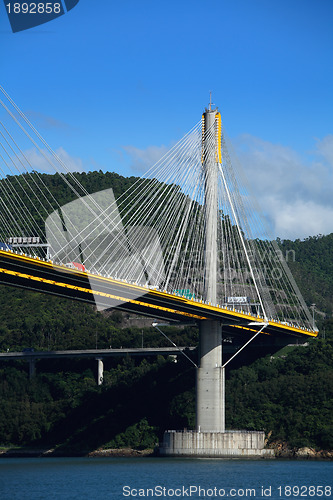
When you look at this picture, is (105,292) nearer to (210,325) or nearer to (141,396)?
(210,325)

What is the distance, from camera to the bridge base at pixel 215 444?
72.2 m

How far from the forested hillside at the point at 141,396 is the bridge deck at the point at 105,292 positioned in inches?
366

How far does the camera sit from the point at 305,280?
568 feet

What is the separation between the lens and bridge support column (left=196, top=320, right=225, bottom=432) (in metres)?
75.1

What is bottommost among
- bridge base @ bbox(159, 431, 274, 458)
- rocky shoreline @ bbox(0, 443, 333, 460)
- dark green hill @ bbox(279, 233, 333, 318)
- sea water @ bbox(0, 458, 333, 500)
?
sea water @ bbox(0, 458, 333, 500)

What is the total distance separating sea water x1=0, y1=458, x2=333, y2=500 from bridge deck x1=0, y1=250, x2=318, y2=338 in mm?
11741

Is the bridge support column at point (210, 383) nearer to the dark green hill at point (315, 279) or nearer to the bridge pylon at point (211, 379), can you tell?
the bridge pylon at point (211, 379)

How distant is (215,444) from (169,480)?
793 inches

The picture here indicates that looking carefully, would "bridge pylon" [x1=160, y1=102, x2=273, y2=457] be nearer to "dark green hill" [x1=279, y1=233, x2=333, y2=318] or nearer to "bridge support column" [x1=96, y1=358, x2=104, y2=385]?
"bridge support column" [x1=96, y1=358, x2=104, y2=385]

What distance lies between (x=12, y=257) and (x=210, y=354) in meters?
27.8

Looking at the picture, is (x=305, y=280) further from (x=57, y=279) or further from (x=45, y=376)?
(x=57, y=279)

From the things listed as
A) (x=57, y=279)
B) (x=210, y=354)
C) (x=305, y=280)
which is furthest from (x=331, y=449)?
(x=305, y=280)

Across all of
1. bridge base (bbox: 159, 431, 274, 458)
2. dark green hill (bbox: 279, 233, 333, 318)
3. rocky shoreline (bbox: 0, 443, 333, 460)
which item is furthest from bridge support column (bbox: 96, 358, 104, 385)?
dark green hill (bbox: 279, 233, 333, 318)

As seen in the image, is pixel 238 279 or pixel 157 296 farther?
pixel 238 279
